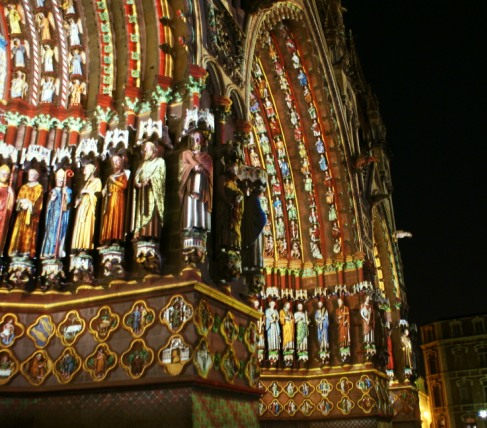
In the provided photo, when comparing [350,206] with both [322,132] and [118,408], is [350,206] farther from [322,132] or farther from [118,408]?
Result: [118,408]

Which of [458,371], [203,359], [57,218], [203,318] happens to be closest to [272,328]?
[203,318]

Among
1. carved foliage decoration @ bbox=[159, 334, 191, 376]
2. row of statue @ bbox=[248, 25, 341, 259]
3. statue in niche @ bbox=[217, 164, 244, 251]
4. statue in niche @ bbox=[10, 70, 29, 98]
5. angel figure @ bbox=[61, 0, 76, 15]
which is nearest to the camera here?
carved foliage decoration @ bbox=[159, 334, 191, 376]

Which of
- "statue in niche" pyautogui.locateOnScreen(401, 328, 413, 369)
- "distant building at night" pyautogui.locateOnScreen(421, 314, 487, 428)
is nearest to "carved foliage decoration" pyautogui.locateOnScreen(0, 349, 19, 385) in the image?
"statue in niche" pyautogui.locateOnScreen(401, 328, 413, 369)

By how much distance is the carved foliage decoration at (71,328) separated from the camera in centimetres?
788

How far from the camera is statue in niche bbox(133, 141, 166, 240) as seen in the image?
25.6ft

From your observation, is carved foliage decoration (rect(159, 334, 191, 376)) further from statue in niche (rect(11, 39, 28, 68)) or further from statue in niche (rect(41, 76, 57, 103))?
statue in niche (rect(11, 39, 28, 68))

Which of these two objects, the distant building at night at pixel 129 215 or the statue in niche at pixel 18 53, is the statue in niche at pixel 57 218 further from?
the statue in niche at pixel 18 53

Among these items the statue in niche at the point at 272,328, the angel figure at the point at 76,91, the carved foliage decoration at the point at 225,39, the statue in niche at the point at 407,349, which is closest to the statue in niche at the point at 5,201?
the angel figure at the point at 76,91

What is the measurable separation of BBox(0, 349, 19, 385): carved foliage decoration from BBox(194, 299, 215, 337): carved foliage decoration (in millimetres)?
2656

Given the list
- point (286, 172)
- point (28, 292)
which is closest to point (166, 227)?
point (28, 292)

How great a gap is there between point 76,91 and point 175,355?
4803 mm

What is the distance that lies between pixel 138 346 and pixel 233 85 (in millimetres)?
5077

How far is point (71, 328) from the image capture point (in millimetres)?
7941

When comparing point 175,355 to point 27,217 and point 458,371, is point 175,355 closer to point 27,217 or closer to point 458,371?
point 27,217
